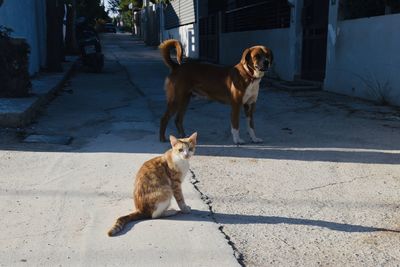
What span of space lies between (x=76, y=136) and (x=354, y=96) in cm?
619

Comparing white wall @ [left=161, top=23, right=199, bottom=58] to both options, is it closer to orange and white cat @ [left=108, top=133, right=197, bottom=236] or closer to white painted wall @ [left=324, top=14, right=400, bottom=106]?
white painted wall @ [left=324, top=14, right=400, bottom=106]

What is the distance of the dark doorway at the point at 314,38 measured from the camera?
1155 centimetres

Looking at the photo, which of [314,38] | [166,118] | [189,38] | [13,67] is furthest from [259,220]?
[189,38]

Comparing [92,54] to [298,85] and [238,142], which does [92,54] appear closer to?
[298,85]

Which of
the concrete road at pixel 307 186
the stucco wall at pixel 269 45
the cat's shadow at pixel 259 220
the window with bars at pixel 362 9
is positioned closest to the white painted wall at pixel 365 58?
the window with bars at pixel 362 9

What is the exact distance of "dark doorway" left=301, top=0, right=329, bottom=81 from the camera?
11.5 meters

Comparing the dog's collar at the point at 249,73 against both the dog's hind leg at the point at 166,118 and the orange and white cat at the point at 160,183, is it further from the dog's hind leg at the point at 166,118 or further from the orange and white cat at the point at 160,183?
the orange and white cat at the point at 160,183

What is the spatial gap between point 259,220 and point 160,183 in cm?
84

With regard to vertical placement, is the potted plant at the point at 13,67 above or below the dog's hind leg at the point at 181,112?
above

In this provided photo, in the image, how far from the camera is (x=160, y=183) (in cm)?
355

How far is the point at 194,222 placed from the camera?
142 inches

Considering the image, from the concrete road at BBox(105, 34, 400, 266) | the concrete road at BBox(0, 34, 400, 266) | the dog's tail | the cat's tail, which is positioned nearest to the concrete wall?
the concrete road at BBox(0, 34, 400, 266)

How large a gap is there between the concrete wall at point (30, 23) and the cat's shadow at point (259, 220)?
7546 mm

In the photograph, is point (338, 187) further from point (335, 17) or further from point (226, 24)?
point (226, 24)
